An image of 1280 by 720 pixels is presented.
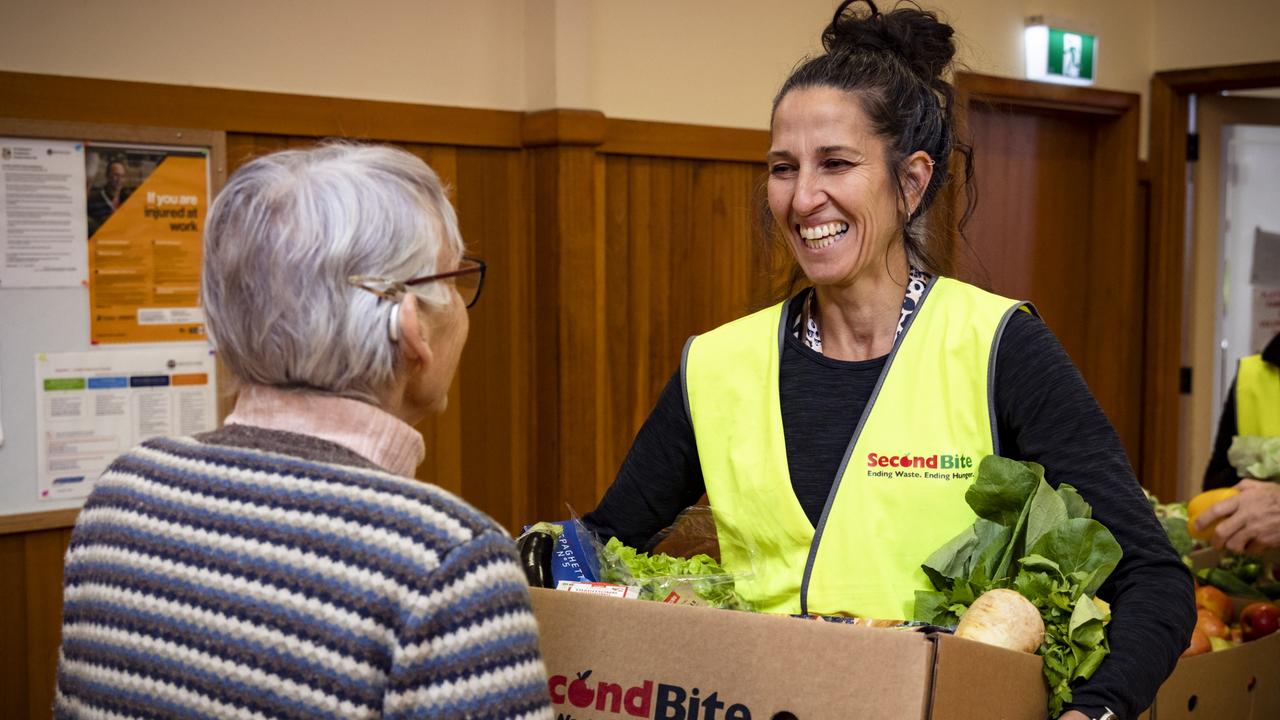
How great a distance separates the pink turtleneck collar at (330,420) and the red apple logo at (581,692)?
1.16ft

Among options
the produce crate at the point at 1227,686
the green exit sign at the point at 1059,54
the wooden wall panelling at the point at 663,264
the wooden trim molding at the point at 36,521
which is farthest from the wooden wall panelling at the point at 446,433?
the green exit sign at the point at 1059,54

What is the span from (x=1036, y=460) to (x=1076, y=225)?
4.13 meters

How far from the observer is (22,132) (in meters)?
2.55

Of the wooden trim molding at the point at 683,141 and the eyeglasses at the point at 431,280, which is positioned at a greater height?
the wooden trim molding at the point at 683,141

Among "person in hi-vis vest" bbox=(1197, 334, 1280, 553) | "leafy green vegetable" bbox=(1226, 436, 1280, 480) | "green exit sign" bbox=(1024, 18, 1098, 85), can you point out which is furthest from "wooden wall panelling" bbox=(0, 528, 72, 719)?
"green exit sign" bbox=(1024, 18, 1098, 85)

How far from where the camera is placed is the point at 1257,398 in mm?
2773

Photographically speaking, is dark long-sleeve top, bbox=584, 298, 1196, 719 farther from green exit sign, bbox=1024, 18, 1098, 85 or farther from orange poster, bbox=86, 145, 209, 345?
green exit sign, bbox=1024, 18, 1098, 85

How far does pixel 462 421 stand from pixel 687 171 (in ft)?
3.48

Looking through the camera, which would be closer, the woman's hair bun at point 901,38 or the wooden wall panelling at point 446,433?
the woman's hair bun at point 901,38

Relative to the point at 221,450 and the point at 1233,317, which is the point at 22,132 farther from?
the point at 1233,317

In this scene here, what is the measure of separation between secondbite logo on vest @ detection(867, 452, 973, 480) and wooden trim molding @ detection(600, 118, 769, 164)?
211 centimetres

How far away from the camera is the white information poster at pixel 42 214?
2.57 m

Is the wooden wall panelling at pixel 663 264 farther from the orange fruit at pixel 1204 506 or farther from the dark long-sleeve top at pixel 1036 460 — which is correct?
the dark long-sleeve top at pixel 1036 460

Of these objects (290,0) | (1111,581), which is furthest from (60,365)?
(1111,581)
